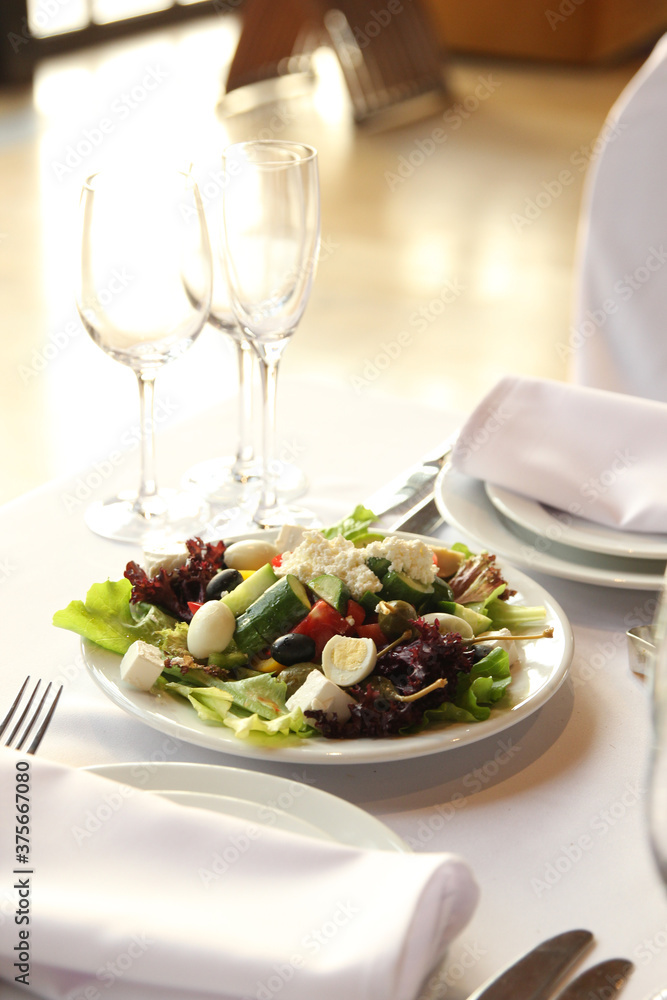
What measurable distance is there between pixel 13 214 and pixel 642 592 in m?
4.50

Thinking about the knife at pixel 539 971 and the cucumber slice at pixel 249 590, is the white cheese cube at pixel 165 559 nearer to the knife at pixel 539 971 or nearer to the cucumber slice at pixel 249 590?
the cucumber slice at pixel 249 590

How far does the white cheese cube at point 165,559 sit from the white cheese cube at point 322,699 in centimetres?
19

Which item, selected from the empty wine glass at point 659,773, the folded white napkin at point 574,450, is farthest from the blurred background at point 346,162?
the empty wine glass at point 659,773

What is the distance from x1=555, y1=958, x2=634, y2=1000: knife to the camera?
0.49 meters

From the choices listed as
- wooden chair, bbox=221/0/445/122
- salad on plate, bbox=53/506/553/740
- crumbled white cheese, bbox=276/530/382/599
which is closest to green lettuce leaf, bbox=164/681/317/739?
salad on plate, bbox=53/506/553/740

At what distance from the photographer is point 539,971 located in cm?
50

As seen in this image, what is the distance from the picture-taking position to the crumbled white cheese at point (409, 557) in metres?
0.76

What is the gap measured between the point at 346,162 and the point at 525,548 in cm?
535

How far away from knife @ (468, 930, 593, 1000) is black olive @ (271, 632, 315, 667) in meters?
0.25

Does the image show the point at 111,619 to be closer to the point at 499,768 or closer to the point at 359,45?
the point at 499,768

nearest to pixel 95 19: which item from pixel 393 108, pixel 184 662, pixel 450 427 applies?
pixel 393 108

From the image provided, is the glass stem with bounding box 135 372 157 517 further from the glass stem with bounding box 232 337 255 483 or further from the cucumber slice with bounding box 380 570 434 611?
the cucumber slice with bounding box 380 570 434 611

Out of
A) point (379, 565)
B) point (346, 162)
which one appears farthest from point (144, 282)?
point (346, 162)

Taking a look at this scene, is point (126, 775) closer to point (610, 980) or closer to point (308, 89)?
point (610, 980)
